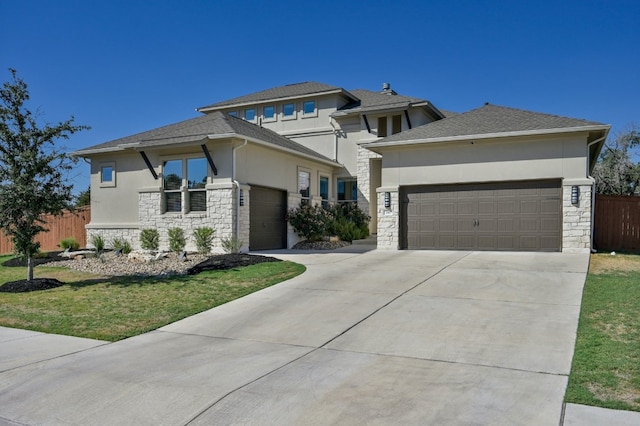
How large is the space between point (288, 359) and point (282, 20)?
13.4 m

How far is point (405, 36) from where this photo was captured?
16.7 m

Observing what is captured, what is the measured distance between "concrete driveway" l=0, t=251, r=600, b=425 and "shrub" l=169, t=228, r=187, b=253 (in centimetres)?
801

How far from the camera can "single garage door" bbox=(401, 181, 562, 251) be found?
14164mm

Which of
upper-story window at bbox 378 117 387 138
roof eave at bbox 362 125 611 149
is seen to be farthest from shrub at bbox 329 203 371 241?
roof eave at bbox 362 125 611 149

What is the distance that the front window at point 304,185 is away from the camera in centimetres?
1948

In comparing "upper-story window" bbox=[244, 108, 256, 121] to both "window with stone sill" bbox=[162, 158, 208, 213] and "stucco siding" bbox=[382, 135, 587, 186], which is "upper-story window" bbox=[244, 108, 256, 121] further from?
"stucco siding" bbox=[382, 135, 587, 186]

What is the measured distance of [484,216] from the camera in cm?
1487

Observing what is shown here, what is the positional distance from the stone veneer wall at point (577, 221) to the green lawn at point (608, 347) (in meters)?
4.37

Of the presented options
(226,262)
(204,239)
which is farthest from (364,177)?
(226,262)

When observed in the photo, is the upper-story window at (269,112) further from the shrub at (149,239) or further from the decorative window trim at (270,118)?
the shrub at (149,239)

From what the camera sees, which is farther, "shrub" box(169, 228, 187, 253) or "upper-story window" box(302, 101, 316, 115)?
"upper-story window" box(302, 101, 316, 115)

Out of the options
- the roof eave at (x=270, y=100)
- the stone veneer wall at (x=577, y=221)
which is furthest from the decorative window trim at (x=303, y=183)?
the stone veneer wall at (x=577, y=221)

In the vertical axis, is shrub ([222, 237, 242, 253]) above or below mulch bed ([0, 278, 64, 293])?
above

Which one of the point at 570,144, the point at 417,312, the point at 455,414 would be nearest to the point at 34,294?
the point at 417,312
